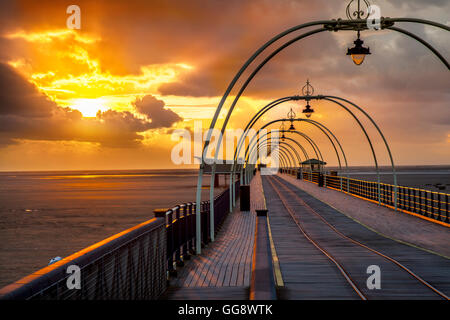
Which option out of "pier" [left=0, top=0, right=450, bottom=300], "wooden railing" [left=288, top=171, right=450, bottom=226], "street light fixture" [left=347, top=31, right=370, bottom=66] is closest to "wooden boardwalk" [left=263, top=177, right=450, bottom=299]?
"pier" [left=0, top=0, right=450, bottom=300]

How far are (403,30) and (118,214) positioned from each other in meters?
36.5

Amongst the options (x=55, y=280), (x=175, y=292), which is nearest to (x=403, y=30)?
(x=175, y=292)

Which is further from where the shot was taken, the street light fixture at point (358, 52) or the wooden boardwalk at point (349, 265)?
the street light fixture at point (358, 52)

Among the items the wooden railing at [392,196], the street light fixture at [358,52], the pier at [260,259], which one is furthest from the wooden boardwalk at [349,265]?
the street light fixture at [358,52]

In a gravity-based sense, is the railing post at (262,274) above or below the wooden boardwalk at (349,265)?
above

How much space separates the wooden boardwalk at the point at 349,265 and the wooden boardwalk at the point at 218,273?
33.0 inches

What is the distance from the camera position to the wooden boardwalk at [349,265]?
22.9ft

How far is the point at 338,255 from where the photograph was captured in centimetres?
1041

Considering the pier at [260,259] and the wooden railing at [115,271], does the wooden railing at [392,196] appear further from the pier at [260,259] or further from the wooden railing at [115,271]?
the wooden railing at [115,271]

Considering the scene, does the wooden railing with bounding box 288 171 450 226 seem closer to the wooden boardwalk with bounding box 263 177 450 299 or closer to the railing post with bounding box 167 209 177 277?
the wooden boardwalk with bounding box 263 177 450 299

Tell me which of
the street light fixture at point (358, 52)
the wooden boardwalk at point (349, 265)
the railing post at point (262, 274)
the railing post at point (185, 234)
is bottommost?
the wooden boardwalk at point (349, 265)

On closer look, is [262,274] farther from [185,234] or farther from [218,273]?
[185,234]

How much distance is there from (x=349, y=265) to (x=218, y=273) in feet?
10.1

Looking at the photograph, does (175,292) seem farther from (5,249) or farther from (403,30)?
(5,249)
